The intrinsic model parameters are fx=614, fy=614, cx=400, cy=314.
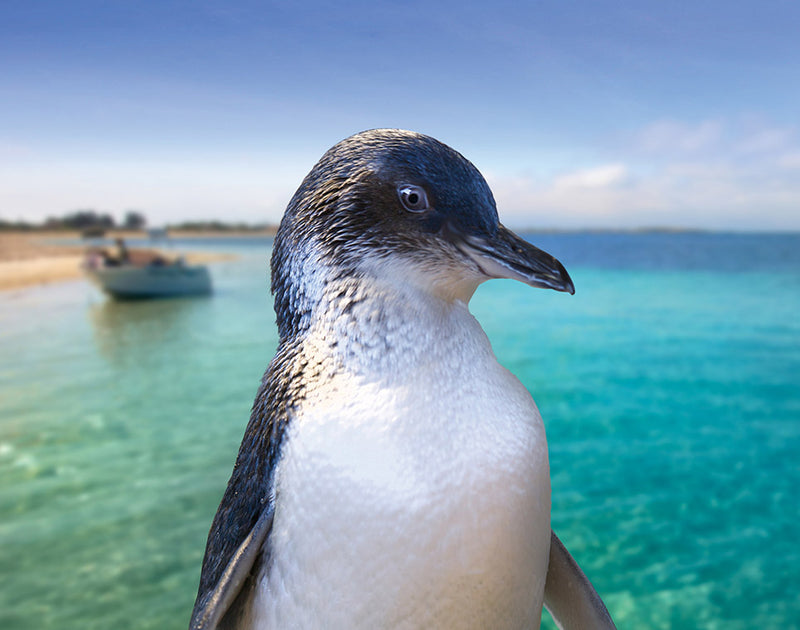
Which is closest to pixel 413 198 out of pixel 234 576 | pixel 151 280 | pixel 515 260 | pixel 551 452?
pixel 515 260

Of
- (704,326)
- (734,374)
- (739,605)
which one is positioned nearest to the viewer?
(739,605)

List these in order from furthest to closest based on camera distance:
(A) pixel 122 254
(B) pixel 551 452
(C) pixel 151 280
Answer: (C) pixel 151 280 → (A) pixel 122 254 → (B) pixel 551 452

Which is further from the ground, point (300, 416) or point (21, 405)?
point (300, 416)

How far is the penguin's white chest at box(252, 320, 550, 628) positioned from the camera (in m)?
0.73

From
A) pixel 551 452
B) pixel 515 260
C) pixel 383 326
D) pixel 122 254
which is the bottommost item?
pixel 551 452

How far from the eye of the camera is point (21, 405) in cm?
559

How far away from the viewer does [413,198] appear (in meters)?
0.77

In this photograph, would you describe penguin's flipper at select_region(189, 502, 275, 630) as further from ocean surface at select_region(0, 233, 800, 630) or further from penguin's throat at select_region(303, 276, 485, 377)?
ocean surface at select_region(0, 233, 800, 630)

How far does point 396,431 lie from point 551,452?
374cm

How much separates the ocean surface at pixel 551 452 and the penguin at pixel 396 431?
222cm

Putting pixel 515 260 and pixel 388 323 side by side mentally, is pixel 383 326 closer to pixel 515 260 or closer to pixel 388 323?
pixel 388 323

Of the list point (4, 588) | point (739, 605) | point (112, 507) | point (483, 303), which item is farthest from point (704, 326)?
point (4, 588)

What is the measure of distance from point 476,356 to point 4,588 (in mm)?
2994

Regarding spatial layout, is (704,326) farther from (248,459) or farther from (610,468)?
(248,459)
